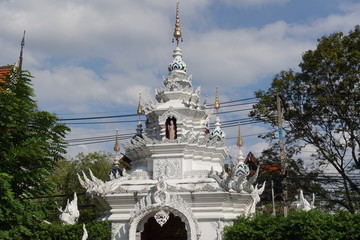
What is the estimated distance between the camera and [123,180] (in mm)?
20984

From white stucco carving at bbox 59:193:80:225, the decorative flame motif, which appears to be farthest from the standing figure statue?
white stucco carving at bbox 59:193:80:225

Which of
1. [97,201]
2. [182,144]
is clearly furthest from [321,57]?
[97,201]

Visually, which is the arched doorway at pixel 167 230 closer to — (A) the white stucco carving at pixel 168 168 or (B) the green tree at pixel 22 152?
(A) the white stucco carving at pixel 168 168

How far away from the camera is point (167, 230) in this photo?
72.7 feet

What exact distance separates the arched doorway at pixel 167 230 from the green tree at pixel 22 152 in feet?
21.6

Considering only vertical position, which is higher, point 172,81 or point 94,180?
point 172,81

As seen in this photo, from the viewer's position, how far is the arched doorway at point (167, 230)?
71.7 feet

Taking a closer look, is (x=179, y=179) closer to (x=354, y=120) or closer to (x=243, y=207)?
(x=243, y=207)

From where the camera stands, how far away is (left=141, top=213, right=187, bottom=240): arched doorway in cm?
2186

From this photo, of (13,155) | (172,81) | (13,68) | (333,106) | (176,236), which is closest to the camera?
(13,155)

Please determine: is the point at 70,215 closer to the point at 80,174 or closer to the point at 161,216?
the point at 161,216

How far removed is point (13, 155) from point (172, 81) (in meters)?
10.5

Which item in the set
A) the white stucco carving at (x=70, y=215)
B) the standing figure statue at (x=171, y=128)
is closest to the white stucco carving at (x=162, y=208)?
the standing figure statue at (x=171, y=128)

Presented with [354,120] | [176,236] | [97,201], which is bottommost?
[176,236]
